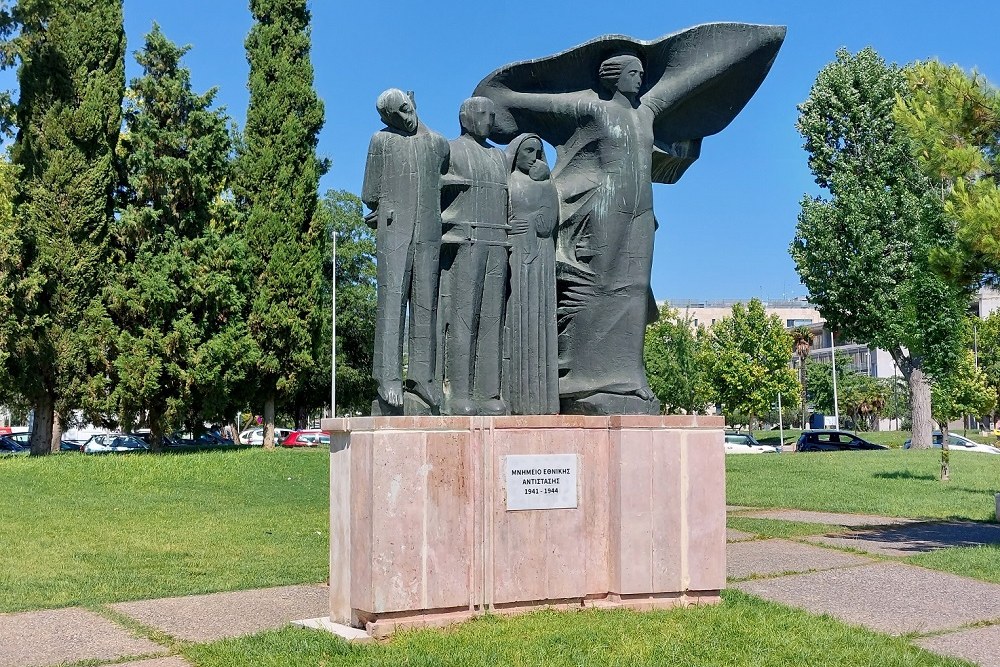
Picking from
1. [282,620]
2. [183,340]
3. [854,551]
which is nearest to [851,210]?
[183,340]

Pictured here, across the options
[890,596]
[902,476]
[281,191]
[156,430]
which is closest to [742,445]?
[902,476]

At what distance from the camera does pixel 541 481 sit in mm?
6176

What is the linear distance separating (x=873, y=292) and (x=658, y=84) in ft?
80.4

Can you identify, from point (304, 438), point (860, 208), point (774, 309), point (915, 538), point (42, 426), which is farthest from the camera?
point (774, 309)

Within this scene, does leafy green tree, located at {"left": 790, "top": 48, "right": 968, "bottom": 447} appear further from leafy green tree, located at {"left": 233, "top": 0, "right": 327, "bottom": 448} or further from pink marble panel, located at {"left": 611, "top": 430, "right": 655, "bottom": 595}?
pink marble panel, located at {"left": 611, "top": 430, "right": 655, "bottom": 595}

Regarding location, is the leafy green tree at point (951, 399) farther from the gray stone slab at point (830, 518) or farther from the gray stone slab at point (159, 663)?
the gray stone slab at point (159, 663)

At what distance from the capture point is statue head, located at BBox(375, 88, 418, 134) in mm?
6344

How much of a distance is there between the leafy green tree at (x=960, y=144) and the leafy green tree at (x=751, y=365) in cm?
3018

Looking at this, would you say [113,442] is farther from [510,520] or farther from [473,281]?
[510,520]

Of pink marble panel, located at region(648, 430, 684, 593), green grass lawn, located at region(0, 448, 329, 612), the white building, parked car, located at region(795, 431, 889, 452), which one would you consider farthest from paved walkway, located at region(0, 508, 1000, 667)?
the white building

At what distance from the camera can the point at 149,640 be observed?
6000mm

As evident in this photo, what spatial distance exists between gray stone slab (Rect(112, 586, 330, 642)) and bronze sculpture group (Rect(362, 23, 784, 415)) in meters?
1.65

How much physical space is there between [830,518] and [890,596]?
5.70m

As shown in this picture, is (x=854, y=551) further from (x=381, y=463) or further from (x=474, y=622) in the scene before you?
(x=381, y=463)
